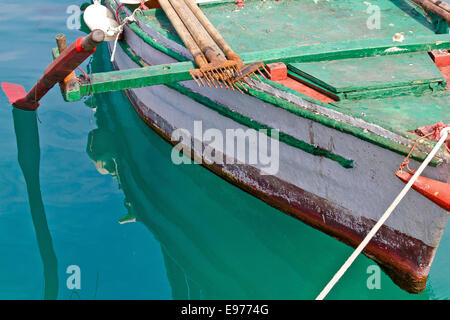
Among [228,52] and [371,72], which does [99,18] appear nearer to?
[228,52]

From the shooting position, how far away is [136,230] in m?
5.33

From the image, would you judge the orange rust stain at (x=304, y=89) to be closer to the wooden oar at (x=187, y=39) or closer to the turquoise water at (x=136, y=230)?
the wooden oar at (x=187, y=39)

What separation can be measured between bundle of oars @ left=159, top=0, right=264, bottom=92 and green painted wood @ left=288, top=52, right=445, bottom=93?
0.51m

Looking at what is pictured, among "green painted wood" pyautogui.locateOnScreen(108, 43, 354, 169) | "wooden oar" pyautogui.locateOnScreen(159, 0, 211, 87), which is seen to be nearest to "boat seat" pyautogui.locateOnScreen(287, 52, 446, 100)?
"green painted wood" pyautogui.locateOnScreen(108, 43, 354, 169)

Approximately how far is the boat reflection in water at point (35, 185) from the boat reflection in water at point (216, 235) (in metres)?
0.77

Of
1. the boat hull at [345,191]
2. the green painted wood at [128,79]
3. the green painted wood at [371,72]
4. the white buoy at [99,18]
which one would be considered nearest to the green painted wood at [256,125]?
the boat hull at [345,191]

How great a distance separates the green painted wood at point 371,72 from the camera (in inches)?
170

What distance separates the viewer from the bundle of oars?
4.50m

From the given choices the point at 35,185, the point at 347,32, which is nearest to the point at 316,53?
the point at 347,32

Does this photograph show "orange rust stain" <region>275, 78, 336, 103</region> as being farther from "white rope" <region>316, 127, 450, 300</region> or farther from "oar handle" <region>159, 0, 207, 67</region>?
"white rope" <region>316, 127, 450, 300</region>

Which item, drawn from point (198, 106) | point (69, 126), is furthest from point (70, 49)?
point (69, 126)

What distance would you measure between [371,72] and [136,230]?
2957 millimetres
